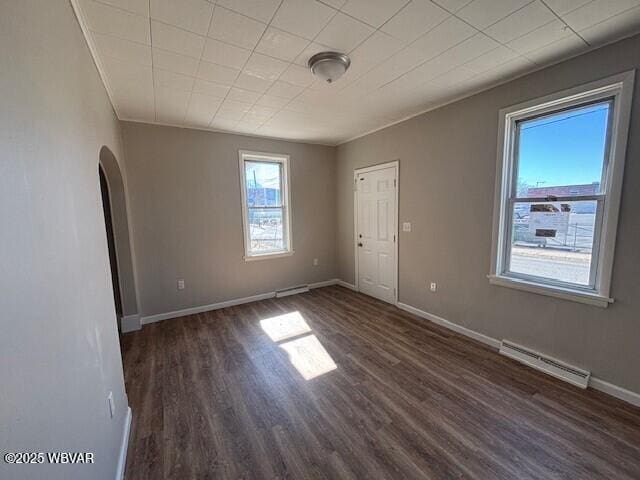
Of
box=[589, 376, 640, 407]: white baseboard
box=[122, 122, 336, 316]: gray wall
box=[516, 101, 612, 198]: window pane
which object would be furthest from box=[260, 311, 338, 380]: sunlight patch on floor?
box=[516, 101, 612, 198]: window pane

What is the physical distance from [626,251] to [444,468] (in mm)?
2018

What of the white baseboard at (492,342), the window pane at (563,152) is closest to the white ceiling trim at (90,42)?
the window pane at (563,152)

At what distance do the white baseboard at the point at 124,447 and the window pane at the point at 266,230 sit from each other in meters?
2.69

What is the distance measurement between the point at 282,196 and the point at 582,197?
366cm

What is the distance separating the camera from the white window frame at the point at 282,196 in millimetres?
4043

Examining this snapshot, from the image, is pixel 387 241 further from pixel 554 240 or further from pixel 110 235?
pixel 110 235

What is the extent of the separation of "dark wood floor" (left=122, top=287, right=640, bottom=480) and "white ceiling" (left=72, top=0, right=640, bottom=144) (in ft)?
8.62

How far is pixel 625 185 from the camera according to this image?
1.92m

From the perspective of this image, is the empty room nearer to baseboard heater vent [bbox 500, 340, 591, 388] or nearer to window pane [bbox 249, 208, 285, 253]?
baseboard heater vent [bbox 500, 340, 591, 388]

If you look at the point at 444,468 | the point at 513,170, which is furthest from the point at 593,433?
the point at 513,170

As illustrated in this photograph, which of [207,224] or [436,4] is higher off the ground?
[436,4]

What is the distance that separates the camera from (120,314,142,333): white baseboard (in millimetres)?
3283

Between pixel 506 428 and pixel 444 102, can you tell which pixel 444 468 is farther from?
pixel 444 102

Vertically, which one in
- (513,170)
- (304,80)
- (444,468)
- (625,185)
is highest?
(304,80)
